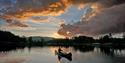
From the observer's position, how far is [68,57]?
26.7 meters

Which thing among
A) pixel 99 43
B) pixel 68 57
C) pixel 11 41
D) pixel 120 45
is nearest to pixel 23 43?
pixel 11 41

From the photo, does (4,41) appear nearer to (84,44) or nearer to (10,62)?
(84,44)

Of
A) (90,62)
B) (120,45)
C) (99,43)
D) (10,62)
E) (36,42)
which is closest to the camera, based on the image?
(10,62)

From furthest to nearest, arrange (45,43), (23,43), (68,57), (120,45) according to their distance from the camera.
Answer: (45,43), (23,43), (120,45), (68,57)

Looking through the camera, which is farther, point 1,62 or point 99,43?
point 99,43

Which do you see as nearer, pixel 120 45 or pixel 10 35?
pixel 120 45

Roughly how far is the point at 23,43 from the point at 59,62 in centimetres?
5020

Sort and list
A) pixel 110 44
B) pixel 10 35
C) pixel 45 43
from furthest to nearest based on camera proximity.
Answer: pixel 45 43
pixel 110 44
pixel 10 35

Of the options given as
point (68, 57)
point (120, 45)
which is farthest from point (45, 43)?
point (68, 57)

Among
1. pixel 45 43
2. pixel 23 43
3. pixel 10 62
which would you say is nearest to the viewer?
pixel 10 62

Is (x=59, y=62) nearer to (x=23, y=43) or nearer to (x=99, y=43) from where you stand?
(x=99, y=43)

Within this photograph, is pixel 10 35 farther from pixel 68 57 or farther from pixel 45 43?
pixel 45 43

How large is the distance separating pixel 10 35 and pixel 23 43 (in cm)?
1760

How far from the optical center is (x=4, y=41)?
193ft
